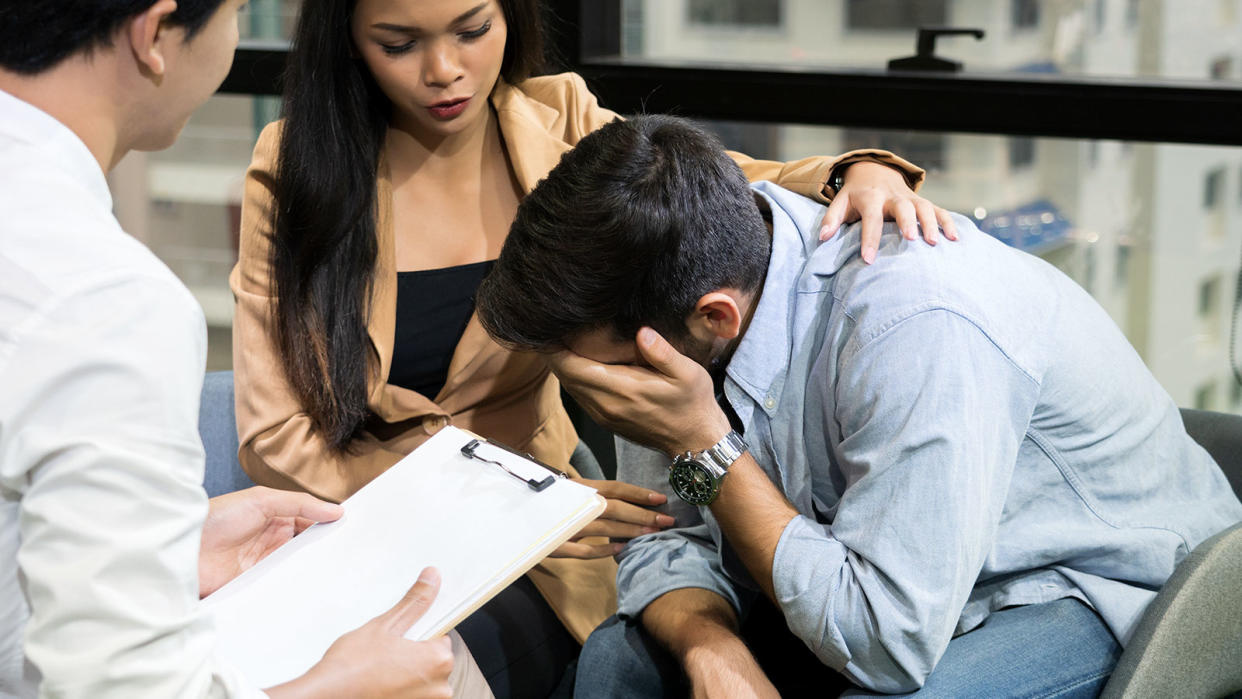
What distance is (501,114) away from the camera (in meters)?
2.01

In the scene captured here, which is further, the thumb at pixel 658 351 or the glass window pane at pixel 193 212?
the glass window pane at pixel 193 212

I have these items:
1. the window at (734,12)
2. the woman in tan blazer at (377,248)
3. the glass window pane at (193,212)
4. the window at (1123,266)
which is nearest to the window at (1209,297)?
the window at (1123,266)

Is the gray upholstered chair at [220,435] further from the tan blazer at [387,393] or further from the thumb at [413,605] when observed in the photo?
the thumb at [413,605]

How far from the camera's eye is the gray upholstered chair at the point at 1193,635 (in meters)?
1.31

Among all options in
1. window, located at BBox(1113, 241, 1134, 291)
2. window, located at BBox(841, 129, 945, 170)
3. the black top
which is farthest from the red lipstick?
window, located at BBox(1113, 241, 1134, 291)

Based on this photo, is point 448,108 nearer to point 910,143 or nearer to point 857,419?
point 857,419

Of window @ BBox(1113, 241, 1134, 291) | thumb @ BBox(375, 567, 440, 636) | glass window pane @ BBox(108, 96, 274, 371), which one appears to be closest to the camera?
thumb @ BBox(375, 567, 440, 636)

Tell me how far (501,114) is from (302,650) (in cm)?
102

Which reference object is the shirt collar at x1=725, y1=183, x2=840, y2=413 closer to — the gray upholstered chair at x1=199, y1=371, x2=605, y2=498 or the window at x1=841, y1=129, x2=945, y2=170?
the gray upholstered chair at x1=199, y1=371, x2=605, y2=498

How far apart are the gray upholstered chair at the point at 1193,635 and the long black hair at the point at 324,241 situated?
1.13 meters

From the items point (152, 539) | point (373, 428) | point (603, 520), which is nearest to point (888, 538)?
point (603, 520)

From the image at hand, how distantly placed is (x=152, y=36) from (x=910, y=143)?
2.29 meters

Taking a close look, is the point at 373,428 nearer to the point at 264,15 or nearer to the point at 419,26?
the point at 419,26

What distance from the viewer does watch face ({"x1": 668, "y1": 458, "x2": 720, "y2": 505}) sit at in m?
1.44
